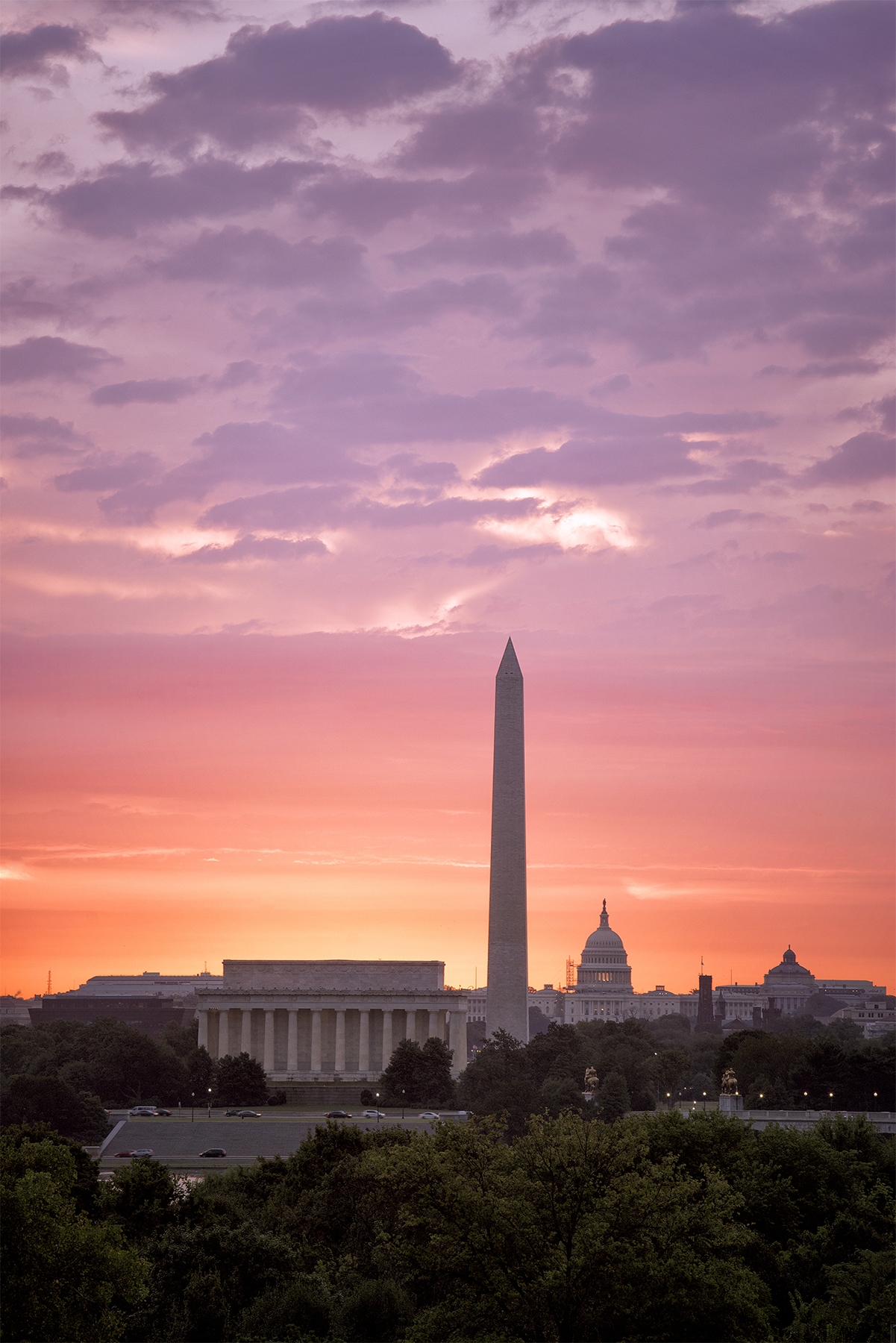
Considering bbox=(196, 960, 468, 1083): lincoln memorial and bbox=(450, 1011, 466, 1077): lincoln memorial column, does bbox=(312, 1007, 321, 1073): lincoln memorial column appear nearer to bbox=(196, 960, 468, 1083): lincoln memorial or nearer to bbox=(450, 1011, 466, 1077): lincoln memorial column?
bbox=(196, 960, 468, 1083): lincoln memorial

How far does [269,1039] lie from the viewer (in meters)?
124

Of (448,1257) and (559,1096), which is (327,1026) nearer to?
(559,1096)

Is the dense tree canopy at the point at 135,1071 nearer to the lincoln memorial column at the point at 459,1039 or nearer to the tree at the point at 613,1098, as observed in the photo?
the lincoln memorial column at the point at 459,1039

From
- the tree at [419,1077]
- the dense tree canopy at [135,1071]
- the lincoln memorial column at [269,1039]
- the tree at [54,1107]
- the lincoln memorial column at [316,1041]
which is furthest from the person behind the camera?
the lincoln memorial column at [269,1039]

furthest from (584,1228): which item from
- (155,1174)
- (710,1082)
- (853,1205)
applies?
(710,1082)

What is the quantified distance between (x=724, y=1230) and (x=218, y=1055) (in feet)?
307

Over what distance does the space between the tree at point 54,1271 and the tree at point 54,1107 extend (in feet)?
157

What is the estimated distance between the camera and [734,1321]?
110 feet

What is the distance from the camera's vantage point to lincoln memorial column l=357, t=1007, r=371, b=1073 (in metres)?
124

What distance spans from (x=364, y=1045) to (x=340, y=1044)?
2238mm

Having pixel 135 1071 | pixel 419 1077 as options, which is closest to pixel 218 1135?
pixel 135 1071

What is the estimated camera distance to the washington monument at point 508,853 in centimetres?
10569

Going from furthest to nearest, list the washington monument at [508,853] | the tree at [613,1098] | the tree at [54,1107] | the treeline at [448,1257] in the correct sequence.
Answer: the washington monument at [508,853] → the tree at [613,1098] → the tree at [54,1107] → the treeline at [448,1257]

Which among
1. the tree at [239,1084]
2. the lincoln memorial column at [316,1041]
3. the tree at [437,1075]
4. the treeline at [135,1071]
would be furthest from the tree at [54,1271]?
the lincoln memorial column at [316,1041]
